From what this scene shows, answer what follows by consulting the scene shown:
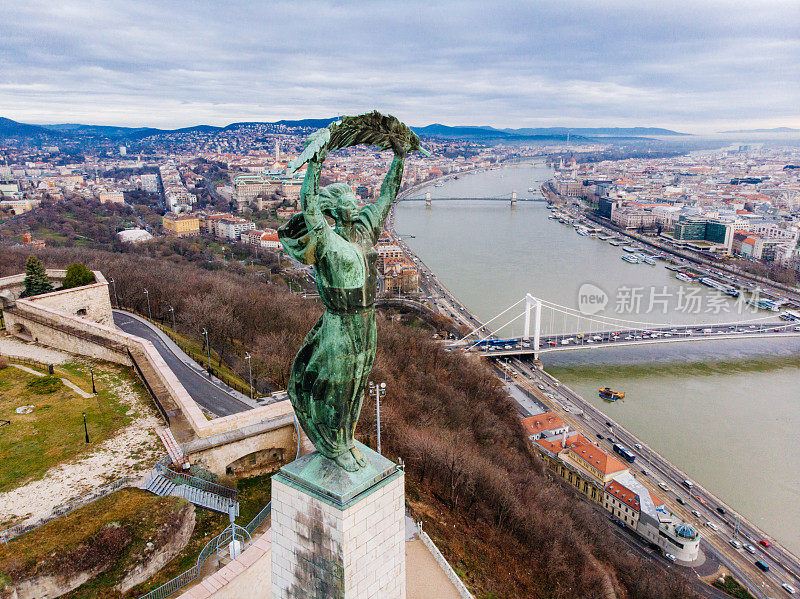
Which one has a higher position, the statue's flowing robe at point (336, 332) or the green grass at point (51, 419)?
the statue's flowing robe at point (336, 332)

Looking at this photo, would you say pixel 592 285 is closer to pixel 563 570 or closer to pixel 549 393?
pixel 549 393

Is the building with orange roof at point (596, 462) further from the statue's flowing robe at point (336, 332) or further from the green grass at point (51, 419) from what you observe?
the statue's flowing robe at point (336, 332)

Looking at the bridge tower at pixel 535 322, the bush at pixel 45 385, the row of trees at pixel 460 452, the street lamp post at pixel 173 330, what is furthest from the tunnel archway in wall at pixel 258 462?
the bridge tower at pixel 535 322

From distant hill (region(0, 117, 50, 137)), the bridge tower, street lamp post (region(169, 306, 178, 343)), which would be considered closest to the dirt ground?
street lamp post (region(169, 306, 178, 343))

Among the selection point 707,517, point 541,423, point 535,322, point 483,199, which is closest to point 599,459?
point 541,423

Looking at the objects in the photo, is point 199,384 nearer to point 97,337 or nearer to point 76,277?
point 97,337

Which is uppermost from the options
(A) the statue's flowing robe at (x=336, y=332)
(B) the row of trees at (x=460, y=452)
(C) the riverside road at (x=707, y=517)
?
(A) the statue's flowing robe at (x=336, y=332)

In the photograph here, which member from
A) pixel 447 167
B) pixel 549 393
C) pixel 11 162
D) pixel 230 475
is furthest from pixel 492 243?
pixel 11 162
